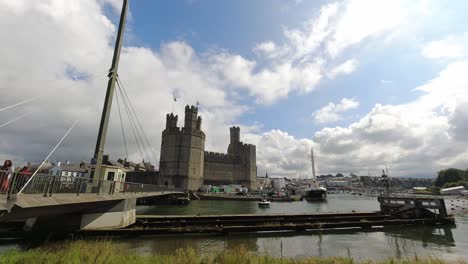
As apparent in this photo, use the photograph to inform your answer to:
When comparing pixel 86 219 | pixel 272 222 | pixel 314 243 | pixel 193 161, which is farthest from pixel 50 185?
pixel 193 161

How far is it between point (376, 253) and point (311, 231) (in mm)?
6109

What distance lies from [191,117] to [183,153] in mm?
12591

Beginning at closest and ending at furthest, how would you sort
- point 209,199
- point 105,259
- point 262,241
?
1. point 105,259
2. point 262,241
3. point 209,199

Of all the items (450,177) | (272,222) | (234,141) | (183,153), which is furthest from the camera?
(450,177)

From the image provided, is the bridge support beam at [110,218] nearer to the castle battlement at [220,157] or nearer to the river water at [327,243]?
the river water at [327,243]

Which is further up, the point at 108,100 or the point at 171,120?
the point at 171,120

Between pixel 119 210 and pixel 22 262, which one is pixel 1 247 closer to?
pixel 119 210

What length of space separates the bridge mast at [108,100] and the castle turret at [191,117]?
2395 inches

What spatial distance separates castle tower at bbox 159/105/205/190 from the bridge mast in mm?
59289

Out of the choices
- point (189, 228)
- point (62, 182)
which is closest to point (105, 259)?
point (62, 182)

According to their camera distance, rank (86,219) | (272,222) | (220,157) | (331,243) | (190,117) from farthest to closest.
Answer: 1. (220,157)
2. (190,117)
3. (272,222)
4. (331,243)
5. (86,219)

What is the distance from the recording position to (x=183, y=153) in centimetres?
7606

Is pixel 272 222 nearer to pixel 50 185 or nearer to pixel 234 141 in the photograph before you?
pixel 50 185

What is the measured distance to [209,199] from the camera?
63281 mm
